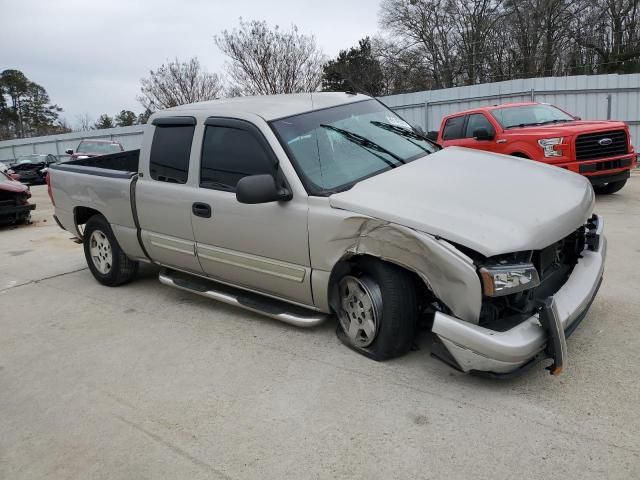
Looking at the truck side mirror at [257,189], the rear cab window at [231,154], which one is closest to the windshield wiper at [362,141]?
the rear cab window at [231,154]

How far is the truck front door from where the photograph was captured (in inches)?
152

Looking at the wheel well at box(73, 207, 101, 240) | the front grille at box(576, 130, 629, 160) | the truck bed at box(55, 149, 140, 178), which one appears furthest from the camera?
the front grille at box(576, 130, 629, 160)

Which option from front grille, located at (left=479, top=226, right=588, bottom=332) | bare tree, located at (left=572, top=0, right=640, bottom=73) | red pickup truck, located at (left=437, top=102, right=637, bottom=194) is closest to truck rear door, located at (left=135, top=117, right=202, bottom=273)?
front grille, located at (left=479, top=226, right=588, bottom=332)

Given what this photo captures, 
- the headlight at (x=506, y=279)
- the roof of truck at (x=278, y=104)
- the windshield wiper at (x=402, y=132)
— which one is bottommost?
the headlight at (x=506, y=279)

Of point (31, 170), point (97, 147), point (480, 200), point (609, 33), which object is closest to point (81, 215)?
point (480, 200)

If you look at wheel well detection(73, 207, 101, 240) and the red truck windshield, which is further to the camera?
the red truck windshield

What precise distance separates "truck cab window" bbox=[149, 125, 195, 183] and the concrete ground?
1.30 m

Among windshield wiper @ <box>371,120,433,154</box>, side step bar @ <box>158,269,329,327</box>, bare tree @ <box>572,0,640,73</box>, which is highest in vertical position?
bare tree @ <box>572,0,640,73</box>

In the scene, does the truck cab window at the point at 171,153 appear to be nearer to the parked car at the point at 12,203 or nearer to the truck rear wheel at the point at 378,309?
the truck rear wheel at the point at 378,309

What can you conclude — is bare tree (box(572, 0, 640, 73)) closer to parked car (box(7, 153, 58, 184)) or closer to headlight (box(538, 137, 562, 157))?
headlight (box(538, 137, 562, 157))

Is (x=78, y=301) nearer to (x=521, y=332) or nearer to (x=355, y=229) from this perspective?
(x=355, y=229)

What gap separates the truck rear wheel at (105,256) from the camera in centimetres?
573

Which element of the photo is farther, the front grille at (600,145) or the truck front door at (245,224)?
the front grille at (600,145)

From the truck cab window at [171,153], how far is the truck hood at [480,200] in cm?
169
